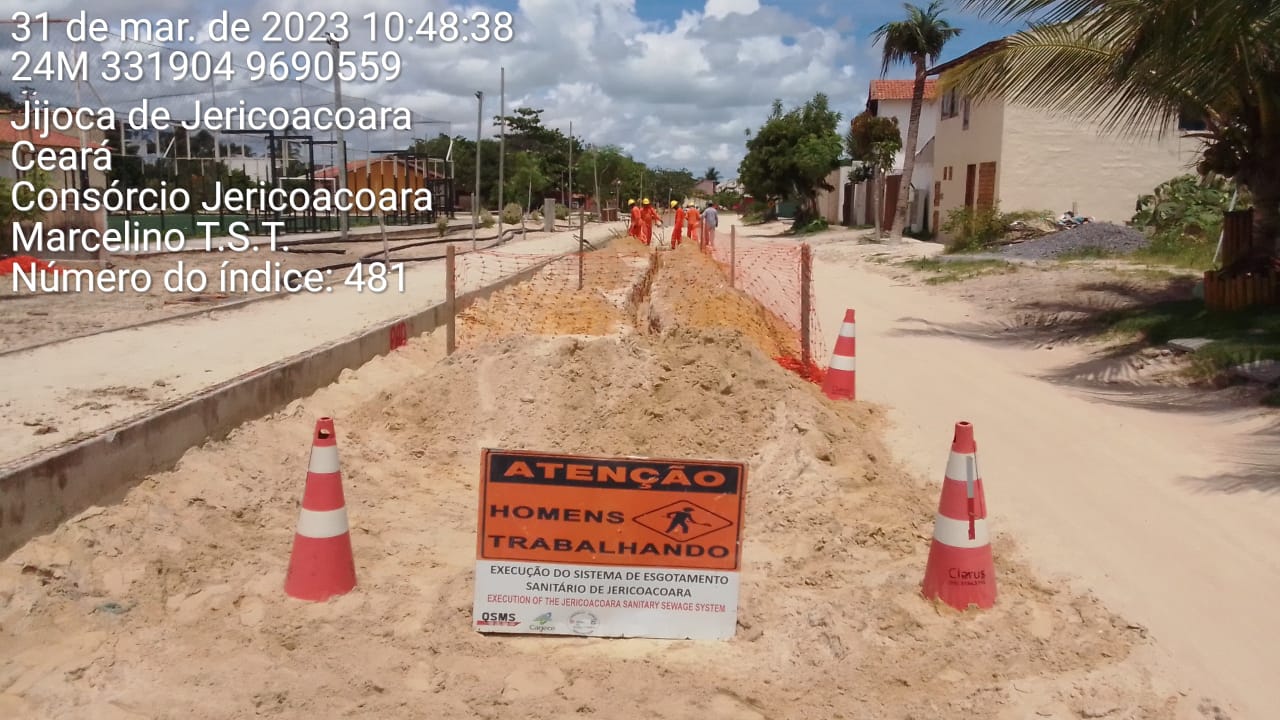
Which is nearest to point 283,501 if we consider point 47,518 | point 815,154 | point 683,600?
point 47,518

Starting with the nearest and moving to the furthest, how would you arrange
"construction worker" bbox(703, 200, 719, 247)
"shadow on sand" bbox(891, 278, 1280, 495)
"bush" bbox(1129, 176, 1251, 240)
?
"shadow on sand" bbox(891, 278, 1280, 495) < "bush" bbox(1129, 176, 1251, 240) < "construction worker" bbox(703, 200, 719, 247)

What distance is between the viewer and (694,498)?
4.26 m

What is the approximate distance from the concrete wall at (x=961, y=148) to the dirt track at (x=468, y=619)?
22380 mm

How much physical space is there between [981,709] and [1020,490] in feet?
8.77

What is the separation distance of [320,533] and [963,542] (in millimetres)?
2845

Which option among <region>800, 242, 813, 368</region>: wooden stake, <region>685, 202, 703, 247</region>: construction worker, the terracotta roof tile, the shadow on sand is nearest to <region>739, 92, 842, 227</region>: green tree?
the terracotta roof tile

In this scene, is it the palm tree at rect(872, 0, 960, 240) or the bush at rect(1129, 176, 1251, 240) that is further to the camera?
the palm tree at rect(872, 0, 960, 240)

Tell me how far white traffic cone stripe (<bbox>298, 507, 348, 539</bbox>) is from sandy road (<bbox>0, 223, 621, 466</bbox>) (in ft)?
5.25

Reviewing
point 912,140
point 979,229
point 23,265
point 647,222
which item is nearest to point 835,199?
point 912,140

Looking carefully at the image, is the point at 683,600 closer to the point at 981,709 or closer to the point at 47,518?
the point at 981,709

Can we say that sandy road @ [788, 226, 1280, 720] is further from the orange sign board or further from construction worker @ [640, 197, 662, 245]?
construction worker @ [640, 197, 662, 245]

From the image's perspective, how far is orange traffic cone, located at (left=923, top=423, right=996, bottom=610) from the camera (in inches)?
178

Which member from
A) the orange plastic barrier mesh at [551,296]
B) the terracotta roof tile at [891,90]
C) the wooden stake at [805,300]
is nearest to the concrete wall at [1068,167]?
the orange plastic barrier mesh at [551,296]

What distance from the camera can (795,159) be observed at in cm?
4791
